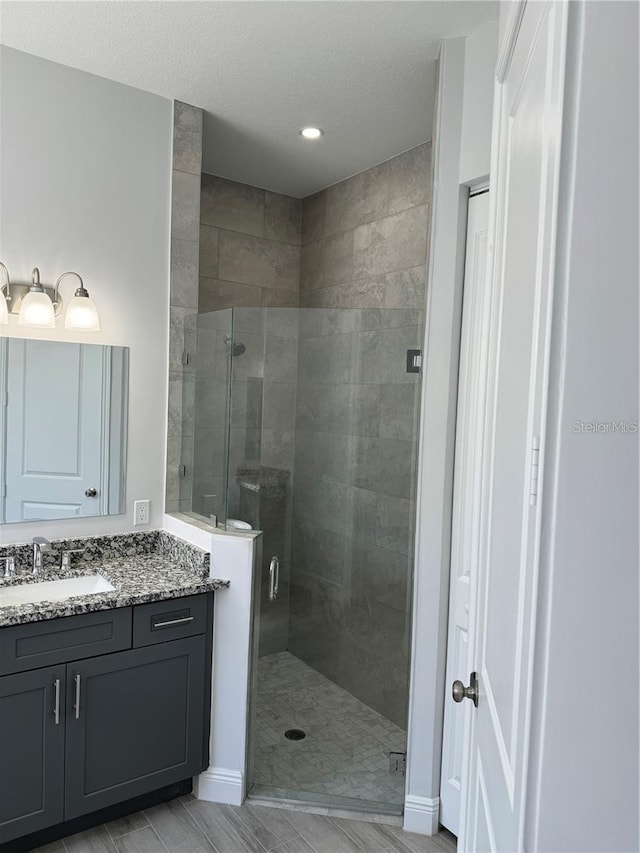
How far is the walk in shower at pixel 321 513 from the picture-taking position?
2504 millimetres

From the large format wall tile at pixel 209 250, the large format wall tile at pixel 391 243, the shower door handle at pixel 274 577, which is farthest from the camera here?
the large format wall tile at pixel 209 250

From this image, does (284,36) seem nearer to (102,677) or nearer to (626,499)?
(626,499)

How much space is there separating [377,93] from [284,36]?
543 millimetres

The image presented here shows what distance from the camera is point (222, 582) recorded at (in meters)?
2.42

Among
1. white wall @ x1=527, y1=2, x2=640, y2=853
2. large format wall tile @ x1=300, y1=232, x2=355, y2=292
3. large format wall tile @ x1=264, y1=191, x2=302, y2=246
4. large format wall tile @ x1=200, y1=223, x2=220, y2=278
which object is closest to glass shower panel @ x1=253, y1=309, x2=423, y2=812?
large format wall tile @ x1=300, y1=232, x2=355, y2=292

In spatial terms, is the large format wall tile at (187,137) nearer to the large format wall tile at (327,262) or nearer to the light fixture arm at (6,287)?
the light fixture arm at (6,287)

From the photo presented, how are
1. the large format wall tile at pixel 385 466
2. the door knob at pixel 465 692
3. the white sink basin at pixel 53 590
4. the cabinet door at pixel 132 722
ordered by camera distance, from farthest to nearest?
the large format wall tile at pixel 385 466 → the white sink basin at pixel 53 590 → the cabinet door at pixel 132 722 → the door knob at pixel 465 692

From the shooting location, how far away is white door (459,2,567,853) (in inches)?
25.7

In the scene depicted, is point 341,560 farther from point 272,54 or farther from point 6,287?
point 272,54

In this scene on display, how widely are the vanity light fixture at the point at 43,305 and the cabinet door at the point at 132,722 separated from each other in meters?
1.26

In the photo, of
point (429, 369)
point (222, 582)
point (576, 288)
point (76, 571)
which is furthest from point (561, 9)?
point (76, 571)

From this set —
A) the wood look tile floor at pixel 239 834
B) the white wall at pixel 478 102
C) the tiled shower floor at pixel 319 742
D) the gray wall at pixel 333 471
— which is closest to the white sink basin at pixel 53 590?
the gray wall at pixel 333 471

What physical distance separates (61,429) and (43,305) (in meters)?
0.50

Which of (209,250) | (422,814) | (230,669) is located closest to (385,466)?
(230,669)
